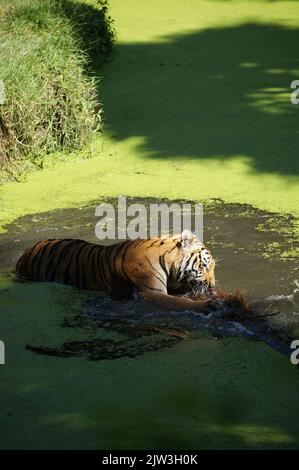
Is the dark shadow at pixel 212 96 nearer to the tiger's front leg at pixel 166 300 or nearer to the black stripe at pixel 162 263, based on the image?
the black stripe at pixel 162 263

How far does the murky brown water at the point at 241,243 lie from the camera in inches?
202

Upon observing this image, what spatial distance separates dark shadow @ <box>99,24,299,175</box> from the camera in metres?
7.50

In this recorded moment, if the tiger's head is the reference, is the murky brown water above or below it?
below

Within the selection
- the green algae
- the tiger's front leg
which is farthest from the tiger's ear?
the green algae

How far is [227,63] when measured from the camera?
9.12 meters

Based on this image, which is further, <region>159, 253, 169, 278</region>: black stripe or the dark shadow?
the dark shadow

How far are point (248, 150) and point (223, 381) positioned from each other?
11.6ft

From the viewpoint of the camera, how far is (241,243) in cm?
594

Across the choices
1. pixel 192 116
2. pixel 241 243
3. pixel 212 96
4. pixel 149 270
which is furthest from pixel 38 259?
pixel 212 96

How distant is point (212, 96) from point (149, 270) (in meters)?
3.66

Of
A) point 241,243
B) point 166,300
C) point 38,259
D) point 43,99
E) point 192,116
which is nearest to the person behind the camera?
point 166,300

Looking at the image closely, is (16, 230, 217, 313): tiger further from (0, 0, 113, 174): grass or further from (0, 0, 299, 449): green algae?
(0, 0, 113, 174): grass

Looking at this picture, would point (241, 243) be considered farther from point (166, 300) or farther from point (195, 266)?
point (166, 300)

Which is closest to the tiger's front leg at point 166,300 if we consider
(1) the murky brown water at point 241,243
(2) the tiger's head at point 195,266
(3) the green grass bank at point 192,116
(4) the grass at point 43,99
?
(2) the tiger's head at point 195,266
